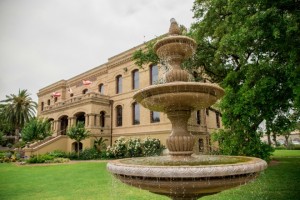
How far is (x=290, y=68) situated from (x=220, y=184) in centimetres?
666

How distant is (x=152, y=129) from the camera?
24438 mm

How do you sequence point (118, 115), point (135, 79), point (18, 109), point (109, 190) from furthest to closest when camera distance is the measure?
point (18, 109) → point (118, 115) → point (135, 79) → point (109, 190)

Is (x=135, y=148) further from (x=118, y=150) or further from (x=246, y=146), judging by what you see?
(x=246, y=146)

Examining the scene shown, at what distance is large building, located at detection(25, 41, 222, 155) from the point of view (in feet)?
81.0

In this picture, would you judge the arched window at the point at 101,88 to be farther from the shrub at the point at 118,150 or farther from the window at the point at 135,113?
the shrub at the point at 118,150

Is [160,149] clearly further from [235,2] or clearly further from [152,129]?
[235,2]

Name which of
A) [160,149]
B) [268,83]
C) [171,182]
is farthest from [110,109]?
[171,182]

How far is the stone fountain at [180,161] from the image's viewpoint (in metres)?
3.71

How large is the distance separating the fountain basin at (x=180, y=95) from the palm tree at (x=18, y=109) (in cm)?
4297

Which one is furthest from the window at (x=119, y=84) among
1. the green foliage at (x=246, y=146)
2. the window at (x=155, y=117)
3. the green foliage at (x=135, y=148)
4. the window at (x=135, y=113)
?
the green foliage at (x=246, y=146)

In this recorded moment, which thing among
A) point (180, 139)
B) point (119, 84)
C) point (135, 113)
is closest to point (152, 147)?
point (135, 113)

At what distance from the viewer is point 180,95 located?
5.16 m

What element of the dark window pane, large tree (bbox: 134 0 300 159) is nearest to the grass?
large tree (bbox: 134 0 300 159)

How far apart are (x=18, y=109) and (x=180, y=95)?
4450 cm
